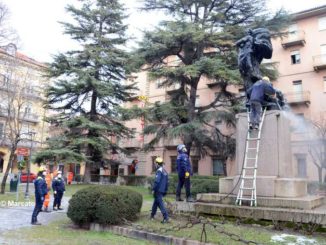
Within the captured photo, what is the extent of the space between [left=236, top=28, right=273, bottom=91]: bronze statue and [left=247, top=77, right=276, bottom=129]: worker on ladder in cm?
40

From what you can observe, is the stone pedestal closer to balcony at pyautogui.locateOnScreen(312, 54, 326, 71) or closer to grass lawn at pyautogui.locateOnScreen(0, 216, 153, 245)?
grass lawn at pyautogui.locateOnScreen(0, 216, 153, 245)

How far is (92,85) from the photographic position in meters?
28.0

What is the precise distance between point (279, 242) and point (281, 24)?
18.0 m

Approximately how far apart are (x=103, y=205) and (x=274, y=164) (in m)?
4.24

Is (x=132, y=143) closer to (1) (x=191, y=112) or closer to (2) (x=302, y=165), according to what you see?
(1) (x=191, y=112)

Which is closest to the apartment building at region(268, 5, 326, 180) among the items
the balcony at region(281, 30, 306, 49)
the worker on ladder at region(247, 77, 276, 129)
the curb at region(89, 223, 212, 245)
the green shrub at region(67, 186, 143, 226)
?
the balcony at region(281, 30, 306, 49)

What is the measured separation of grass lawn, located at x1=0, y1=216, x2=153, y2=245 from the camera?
23.7 ft

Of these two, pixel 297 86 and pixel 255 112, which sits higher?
pixel 297 86

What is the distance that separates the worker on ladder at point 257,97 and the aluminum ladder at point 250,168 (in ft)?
0.47

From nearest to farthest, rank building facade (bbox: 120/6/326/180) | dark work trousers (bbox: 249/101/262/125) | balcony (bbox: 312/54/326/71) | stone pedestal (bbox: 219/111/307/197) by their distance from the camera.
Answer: stone pedestal (bbox: 219/111/307/197) < dark work trousers (bbox: 249/101/262/125) < balcony (bbox: 312/54/326/71) < building facade (bbox: 120/6/326/180)

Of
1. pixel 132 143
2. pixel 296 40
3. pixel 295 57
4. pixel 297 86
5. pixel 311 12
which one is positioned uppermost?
pixel 311 12

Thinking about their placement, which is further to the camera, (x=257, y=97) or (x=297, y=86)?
(x=297, y=86)

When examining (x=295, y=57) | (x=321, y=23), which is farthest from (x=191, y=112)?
(x=321, y=23)

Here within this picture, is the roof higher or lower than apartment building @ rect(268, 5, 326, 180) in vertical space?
higher
